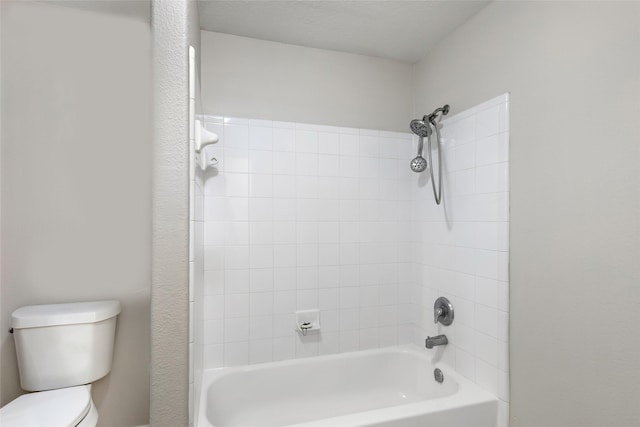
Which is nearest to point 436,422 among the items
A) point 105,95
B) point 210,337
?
point 210,337

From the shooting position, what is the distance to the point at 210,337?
187 centimetres

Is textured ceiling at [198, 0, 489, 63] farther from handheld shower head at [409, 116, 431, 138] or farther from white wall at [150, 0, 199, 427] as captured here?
white wall at [150, 0, 199, 427]

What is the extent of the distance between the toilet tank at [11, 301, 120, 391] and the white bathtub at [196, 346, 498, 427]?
0.56m

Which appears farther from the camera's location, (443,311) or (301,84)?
(301,84)

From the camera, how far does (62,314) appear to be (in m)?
1.40

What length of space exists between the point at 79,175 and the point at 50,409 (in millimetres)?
1001

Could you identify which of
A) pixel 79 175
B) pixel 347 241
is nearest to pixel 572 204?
pixel 347 241

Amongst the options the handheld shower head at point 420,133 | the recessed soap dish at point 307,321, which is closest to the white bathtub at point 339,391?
the recessed soap dish at point 307,321

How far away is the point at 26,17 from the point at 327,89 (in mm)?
1566

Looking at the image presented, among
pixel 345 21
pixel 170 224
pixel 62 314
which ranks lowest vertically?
pixel 62 314

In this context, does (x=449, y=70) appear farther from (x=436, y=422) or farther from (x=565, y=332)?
(x=436, y=422)

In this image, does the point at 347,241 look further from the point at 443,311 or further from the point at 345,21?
the point at 345,21

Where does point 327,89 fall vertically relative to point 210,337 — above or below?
above

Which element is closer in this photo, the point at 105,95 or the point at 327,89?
the point at 105,95
